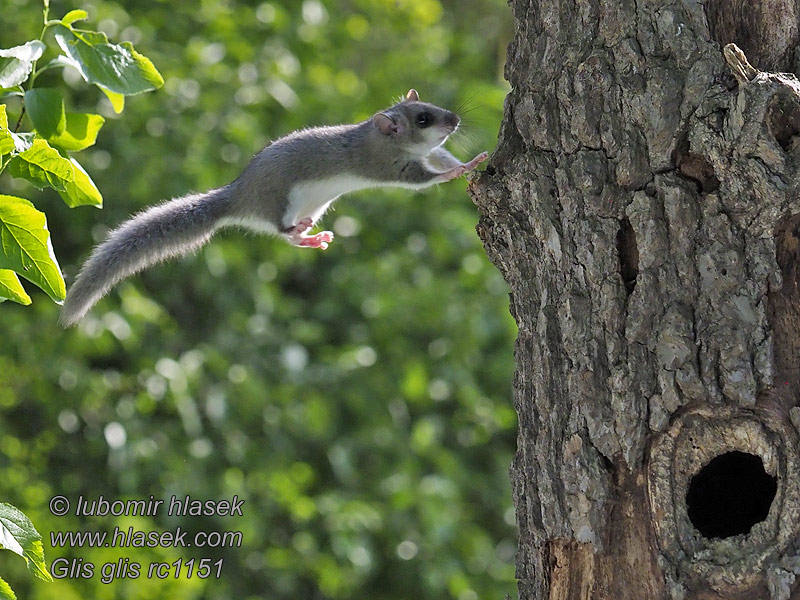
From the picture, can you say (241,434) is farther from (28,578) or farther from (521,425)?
(521,425)

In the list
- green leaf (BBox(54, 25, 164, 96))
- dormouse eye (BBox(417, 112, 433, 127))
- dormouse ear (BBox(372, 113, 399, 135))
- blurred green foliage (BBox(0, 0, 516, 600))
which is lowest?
blurred green foliage (BBox(0, 0, 516, 600))

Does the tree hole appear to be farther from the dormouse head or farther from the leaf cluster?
the dormouse head

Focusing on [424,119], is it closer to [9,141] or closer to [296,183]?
[296,183]

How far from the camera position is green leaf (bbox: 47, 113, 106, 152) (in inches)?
84.5

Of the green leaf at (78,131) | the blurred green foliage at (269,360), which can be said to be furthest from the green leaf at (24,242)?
the blurred green foliage at (269,360)

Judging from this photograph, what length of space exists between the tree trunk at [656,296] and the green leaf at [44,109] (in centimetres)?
94

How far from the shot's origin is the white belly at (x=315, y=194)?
323 cm

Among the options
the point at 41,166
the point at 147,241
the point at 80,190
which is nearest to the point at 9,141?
the point at 41,166

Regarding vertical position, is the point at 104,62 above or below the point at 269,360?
above

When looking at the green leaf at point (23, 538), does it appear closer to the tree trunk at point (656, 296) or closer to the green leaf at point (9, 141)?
the green leaf at point (9, 141)

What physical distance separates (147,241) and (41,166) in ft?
3.86

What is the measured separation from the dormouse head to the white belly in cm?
20

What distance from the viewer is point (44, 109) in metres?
2.00

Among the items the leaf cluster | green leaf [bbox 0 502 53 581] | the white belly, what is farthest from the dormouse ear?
green leaf [bbox 0 502 53 581]
